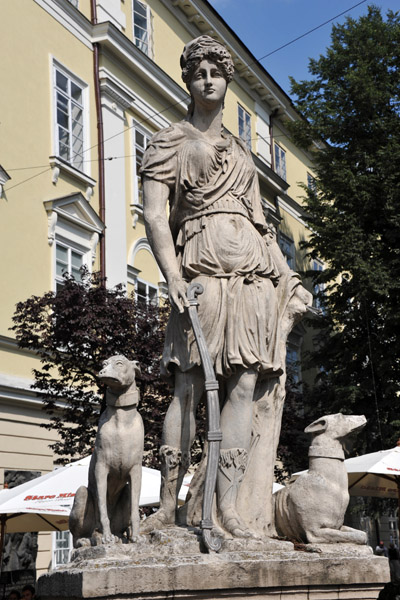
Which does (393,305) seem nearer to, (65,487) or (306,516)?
(65,487)

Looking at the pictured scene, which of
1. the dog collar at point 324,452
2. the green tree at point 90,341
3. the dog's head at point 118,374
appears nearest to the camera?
the dog's head at point 118,374

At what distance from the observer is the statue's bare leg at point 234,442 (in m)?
4.93

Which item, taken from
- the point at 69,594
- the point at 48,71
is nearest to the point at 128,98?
the point at 48,71

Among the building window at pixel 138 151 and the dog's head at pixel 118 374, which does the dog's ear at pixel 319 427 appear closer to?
the dog's head at pixel 118 374

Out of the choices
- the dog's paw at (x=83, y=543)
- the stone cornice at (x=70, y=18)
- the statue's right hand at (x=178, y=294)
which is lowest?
the dog's paw at (x=83, y=543)

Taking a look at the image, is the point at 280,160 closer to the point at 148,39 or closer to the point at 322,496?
the point at 148,39

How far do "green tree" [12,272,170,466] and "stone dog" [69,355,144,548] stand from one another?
369 inches

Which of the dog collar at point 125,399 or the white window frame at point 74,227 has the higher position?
the white window frame at point 74,227

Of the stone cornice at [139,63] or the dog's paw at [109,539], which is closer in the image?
the dog's paw at [109,539]

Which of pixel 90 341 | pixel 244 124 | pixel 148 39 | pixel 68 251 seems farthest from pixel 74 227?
pixel 244 124

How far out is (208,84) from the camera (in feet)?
18.4

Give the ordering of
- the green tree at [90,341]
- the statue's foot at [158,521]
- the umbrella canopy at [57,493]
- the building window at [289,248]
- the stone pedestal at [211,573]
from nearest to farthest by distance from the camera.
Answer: the stone pedestal at [211,573]
the statue's foot at [158,521]
the umbrella canopy at [57,493]
the green tree at [90,341]
the building window at [289,248]

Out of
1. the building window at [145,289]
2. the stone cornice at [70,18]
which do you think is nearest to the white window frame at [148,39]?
the stone cornice at [70,18]

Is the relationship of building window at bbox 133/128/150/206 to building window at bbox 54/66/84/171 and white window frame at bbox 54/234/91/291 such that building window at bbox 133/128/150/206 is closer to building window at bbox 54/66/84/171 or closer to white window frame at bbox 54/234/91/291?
building window at bbox 54/66/84/171
